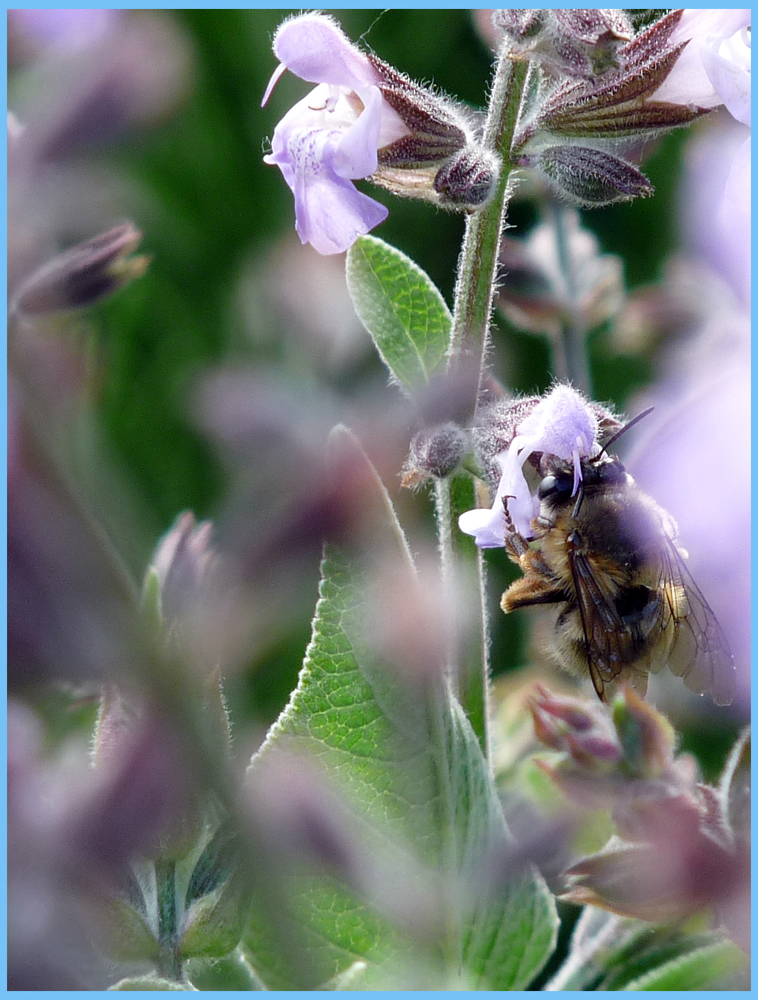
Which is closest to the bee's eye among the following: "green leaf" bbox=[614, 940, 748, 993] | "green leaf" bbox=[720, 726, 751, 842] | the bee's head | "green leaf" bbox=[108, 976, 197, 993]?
the bee's head

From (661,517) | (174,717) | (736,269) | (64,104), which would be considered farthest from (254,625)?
(736,269)

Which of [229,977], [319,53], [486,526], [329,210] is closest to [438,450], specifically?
[486,526]

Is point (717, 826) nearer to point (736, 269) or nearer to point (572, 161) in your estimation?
point (572, 161)

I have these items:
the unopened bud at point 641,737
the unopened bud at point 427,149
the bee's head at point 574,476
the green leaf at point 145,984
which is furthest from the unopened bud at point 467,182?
the green leaf at point 145,984

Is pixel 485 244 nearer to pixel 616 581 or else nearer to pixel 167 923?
pixel 616 581

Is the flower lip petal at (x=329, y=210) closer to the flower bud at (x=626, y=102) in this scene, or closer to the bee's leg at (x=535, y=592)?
the flower bud at (x=626, y=102)

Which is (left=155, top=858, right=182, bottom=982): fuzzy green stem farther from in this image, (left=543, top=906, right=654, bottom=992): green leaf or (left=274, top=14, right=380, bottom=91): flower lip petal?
(left=274, top=14, right=380, bottom=91): flower lip petal

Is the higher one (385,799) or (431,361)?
(431,361)
